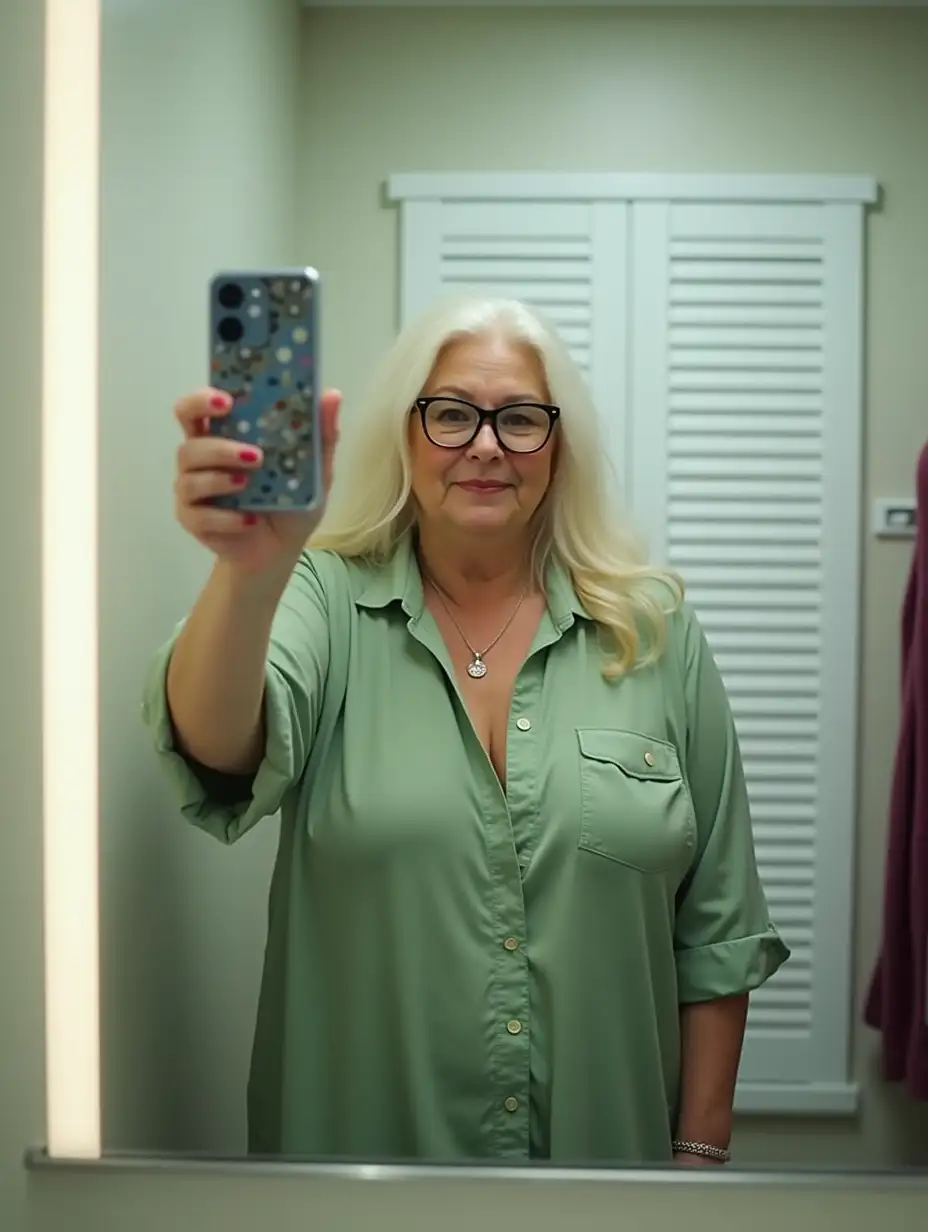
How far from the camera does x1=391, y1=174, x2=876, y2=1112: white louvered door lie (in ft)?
2.36

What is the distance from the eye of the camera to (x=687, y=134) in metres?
0.72

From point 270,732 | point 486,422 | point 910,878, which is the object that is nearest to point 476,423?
point 486,422

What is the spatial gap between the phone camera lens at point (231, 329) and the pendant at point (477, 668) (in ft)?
0.87

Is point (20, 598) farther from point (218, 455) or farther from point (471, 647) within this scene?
point (471, 647)

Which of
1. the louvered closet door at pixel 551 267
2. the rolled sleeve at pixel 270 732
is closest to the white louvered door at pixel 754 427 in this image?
the louvered closet door at pixel 551 267

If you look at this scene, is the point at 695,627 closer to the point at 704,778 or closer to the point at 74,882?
the point at 704,778

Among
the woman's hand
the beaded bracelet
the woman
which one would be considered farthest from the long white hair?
the beaded bracelet

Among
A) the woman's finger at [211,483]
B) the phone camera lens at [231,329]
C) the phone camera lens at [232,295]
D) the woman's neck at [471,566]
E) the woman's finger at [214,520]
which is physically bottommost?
the woman's neck at [471,566]

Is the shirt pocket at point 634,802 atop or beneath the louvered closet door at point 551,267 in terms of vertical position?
beneath

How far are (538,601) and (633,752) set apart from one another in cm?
11

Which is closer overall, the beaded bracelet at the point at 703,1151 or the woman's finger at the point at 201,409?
the woman's finger at the point at 201,409

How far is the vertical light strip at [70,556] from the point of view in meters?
0.64

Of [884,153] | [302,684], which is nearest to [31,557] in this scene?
[302,684]

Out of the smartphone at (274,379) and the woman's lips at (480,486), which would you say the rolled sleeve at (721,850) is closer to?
the woman's lips at (480,486)
